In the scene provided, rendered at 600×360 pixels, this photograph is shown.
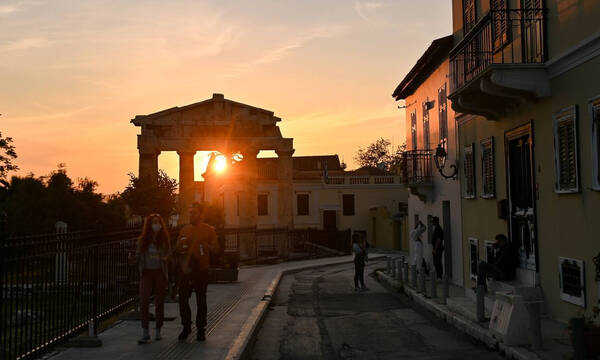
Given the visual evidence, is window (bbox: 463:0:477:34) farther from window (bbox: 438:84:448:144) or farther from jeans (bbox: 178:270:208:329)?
jeans (bbox: 178:270:208:329)

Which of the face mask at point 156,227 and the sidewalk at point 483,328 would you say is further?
the face mask at point 156,227

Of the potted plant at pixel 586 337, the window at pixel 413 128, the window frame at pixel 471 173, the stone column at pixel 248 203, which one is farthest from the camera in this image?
the stone column at pixel 248 203

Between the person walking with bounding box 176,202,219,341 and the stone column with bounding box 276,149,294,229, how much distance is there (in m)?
28.2

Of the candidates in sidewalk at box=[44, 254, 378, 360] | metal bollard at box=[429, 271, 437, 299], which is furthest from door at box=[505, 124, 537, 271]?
sidewalk at box=[44, 254, 378, 360]

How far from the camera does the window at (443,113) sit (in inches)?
827

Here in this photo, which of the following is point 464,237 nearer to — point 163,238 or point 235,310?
point 235,310

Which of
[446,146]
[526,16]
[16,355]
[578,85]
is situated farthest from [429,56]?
[16,355]

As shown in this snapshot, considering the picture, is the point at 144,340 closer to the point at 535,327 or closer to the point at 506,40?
the point at 535,327

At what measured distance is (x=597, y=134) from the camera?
10.4 metres

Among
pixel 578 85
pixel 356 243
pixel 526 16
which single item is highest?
pixel 526 16

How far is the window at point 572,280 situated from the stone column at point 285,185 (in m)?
27.3

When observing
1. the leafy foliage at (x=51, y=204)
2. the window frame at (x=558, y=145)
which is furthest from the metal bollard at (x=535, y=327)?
the leafy foliage at (x=51, y=204)

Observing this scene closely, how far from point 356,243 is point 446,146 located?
3985 millimetres

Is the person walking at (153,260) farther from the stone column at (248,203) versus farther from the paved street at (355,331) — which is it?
the stone column at (248,203)
